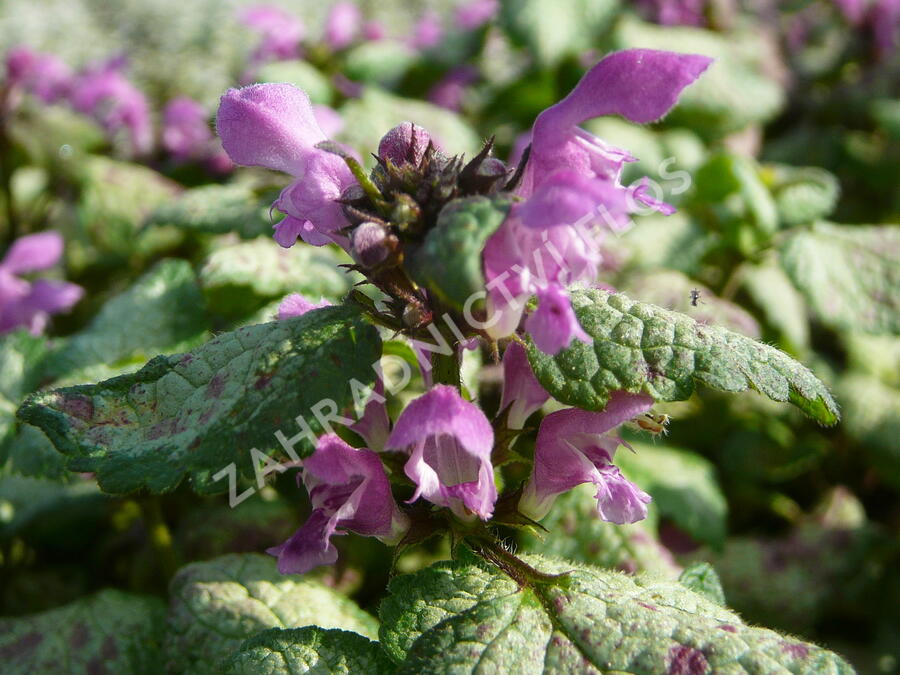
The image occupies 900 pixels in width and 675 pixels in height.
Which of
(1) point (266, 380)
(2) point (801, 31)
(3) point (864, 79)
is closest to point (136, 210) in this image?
(1) point (266, 380)

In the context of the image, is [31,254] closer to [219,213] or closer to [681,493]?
[219,213]

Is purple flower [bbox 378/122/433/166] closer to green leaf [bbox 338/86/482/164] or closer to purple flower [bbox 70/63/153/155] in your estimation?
green leaf [bbox 338/86/482/164]

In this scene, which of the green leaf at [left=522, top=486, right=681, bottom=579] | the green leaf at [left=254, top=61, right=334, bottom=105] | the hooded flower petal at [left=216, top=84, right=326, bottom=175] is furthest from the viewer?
the green leaf at [left=254, top=61, right=334, bottom=105]

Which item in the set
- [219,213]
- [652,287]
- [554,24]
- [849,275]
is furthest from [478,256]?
[554,24]

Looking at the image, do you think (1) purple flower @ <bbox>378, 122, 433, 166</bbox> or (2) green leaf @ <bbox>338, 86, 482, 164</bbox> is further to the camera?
(2) green leaf @ <bbox>338, 86, 482, 164</bbox>

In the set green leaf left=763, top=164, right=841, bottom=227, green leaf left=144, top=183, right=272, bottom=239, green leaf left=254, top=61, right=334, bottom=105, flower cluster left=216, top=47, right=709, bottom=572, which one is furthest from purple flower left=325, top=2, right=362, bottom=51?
flower cluster left=216, top=47, right=709, bottom=572

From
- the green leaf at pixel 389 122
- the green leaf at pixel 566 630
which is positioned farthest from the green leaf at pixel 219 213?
the green leaf at pixel 566 630

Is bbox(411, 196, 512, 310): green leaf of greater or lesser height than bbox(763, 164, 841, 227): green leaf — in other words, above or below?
above

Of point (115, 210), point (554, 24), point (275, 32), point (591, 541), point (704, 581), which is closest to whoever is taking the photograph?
point (704, 581)
